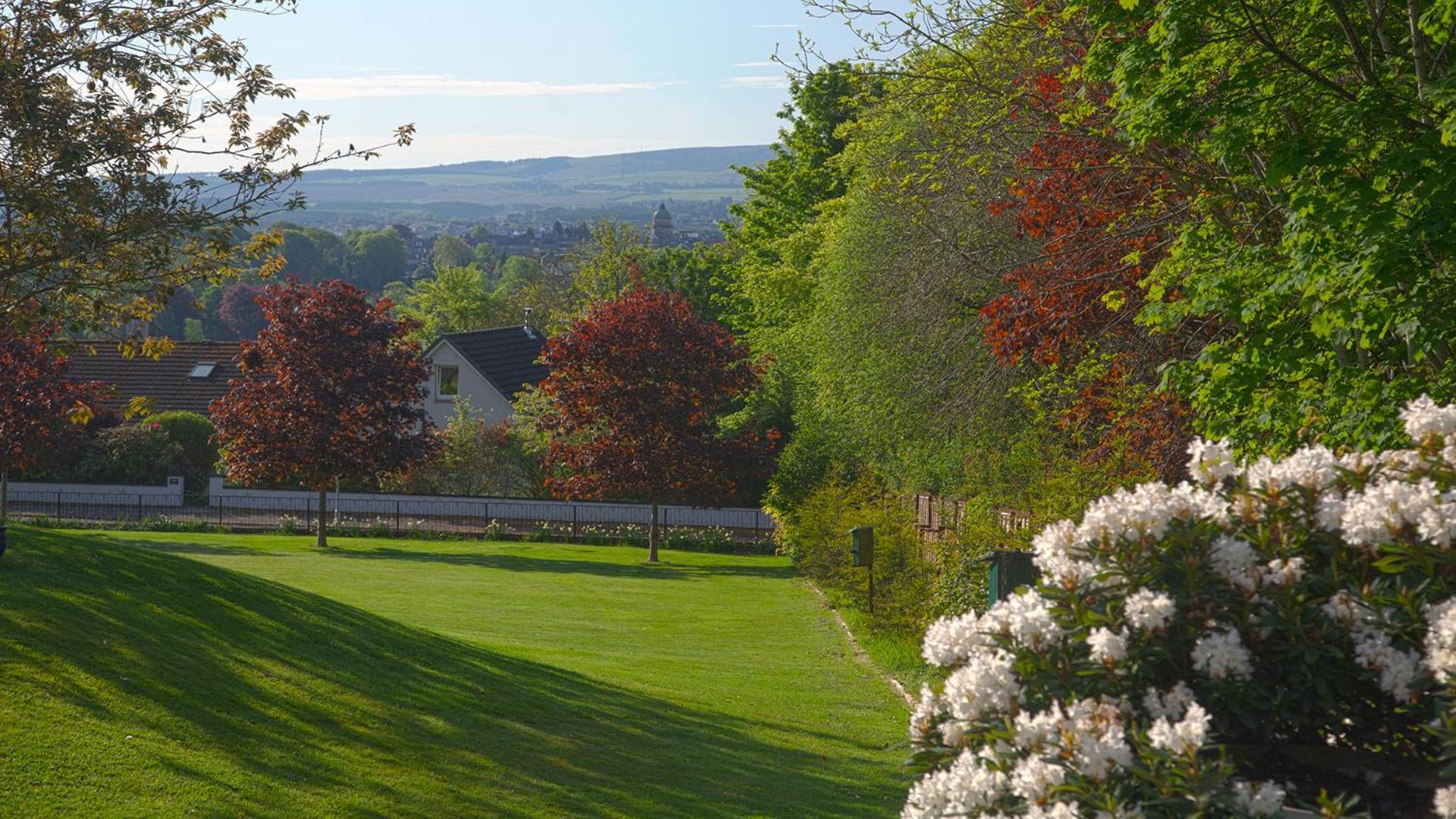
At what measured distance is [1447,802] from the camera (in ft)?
10.4

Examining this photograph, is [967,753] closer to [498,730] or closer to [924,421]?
[498,730]

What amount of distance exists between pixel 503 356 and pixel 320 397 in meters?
22.7

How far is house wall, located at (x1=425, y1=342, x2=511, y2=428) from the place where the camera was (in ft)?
174

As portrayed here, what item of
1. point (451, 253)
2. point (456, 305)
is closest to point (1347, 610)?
point (456, 305)

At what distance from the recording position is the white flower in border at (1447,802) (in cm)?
317

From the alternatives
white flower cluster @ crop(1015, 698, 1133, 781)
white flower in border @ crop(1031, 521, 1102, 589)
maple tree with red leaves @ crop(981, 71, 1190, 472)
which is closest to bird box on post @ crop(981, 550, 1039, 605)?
white flower in border @ crop(1031, 521, 1102, 589)

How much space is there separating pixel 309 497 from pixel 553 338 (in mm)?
11593

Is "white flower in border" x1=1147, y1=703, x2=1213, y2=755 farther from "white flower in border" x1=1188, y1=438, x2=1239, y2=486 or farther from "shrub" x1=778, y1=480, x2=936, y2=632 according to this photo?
"shrub" x1=778, y1=480, x2=936, y2=632

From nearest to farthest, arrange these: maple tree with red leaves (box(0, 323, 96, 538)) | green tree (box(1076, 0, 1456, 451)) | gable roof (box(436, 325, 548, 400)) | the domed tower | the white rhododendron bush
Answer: the white rhododendron bush
green tree (box(1076, 0, 1456, 451))
maple tree with red leaves (box(0, 323, 96, 538))
gable roof (box(436, 325, 548, 400))
the domed tower

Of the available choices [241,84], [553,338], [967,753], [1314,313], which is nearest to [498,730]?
[241,84]

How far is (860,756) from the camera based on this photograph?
11477 millimetres

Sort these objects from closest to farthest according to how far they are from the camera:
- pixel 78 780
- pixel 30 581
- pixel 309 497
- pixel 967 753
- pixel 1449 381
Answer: pixel 967 753, pixel 78 780, pixel 1449 381, pixel 30 581, pixel 309 497

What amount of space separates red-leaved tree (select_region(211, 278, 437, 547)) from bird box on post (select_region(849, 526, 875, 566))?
17.5 metres

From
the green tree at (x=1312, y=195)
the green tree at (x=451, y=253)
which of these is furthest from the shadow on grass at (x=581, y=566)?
the green tree at (x=451, y=253)
